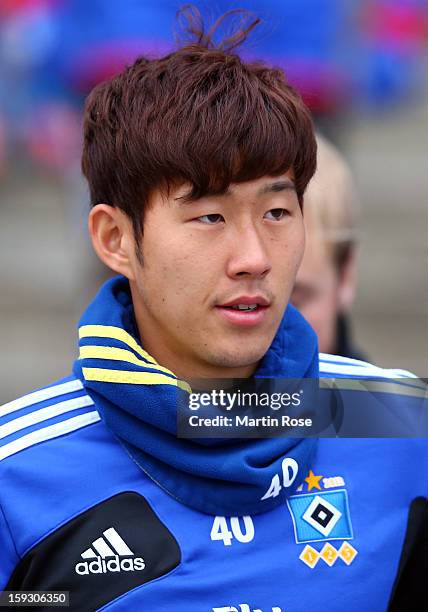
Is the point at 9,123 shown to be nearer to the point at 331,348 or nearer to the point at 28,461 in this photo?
the point at 331,348

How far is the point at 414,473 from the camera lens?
2.29 m

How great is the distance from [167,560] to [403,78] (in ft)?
18.4

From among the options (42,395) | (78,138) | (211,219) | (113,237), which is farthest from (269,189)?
(78,138)

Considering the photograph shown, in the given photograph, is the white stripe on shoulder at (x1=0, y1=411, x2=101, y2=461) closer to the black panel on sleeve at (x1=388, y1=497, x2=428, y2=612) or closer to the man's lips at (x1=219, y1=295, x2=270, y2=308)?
the man's lips at (x1=219, y1=295, x2=270, y2=308)

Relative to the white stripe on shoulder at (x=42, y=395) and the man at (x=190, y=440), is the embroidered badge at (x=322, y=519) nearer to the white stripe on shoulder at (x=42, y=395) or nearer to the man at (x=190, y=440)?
the man at (x=190, y=440)

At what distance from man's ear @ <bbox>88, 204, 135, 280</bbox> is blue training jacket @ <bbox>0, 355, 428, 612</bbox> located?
262mm

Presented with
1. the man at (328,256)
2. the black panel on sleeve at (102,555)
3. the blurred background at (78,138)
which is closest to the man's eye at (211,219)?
the black panel on sleeve at (102,555)

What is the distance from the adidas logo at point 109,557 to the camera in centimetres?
205

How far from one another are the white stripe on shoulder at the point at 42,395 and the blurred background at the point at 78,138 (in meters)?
2.25

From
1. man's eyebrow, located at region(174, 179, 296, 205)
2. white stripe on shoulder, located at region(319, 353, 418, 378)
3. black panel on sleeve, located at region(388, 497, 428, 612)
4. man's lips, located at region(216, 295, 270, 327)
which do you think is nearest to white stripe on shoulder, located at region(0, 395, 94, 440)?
man's lips, located at region(216, 295, 270, 327)

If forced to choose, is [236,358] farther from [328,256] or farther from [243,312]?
[328,256]

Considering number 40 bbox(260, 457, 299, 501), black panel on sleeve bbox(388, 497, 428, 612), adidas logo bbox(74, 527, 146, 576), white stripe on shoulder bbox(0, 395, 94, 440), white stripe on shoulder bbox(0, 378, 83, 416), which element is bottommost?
black panel on sleeve bbox(388, 497, 428, 612)

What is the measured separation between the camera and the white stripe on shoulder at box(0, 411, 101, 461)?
2121mm

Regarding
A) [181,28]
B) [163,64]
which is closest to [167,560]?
[163,64]
